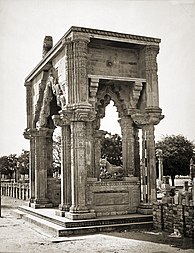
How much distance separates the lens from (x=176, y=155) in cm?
3644

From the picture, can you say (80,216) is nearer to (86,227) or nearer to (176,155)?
(86,227)

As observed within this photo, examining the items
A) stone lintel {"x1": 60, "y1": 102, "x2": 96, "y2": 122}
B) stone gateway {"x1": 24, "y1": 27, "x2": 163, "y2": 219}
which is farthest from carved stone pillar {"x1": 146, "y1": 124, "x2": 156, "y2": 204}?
stone lintel {"x1": 60, "y1": 102, "x2": 96, "y2": 122}

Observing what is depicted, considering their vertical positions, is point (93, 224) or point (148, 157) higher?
point (148, 157)

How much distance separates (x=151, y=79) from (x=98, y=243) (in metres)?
5.24

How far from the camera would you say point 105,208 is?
1111 cm

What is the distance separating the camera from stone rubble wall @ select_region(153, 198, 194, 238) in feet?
29.9

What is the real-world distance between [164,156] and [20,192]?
1501 cm

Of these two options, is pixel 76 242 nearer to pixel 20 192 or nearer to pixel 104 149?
pixel 20 192

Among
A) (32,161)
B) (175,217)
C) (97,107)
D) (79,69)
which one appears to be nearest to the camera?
(175,217)

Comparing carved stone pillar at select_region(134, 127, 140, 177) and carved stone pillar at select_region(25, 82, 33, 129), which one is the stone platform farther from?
carved stone pillar at select_region(25, 82, 33, 129)

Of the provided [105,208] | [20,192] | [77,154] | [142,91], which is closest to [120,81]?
[142,91]

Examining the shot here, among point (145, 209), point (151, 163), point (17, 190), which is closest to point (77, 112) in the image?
point (151, 163)

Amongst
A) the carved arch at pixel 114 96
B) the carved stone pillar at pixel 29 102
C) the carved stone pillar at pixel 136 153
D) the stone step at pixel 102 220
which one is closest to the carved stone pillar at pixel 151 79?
the carved arch at pixel 114 96

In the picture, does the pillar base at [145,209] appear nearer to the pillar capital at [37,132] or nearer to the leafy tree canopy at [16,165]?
the pillar capital at [37,132]
